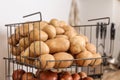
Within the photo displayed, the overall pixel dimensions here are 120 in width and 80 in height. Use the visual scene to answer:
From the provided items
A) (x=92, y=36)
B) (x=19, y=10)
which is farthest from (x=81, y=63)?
(x=92, y=36)

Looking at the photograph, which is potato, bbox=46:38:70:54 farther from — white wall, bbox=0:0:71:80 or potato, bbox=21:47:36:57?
white wall, bbox=0:0:71:80

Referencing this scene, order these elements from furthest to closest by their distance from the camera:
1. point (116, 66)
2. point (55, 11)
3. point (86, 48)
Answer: point (116, 66) < point (55, 11) < point (86, 48)

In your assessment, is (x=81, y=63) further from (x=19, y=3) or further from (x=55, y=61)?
(x=19, y=3)

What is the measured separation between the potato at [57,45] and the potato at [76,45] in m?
0.02

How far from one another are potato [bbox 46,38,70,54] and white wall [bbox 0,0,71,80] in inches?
11.2

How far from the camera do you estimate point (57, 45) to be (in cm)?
69

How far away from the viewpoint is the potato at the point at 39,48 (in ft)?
2.15

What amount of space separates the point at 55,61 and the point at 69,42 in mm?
93

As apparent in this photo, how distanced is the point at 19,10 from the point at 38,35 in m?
0.33

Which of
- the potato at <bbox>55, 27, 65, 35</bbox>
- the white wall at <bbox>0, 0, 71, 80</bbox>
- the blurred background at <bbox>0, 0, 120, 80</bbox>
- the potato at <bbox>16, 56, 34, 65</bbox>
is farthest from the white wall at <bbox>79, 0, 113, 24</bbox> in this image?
the potato at <bbox>16, 56, 34, 65</bbox>

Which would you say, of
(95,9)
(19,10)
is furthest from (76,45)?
(95,9)

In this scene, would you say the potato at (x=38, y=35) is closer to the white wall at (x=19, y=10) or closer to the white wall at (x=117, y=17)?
the white wall at (x=19, y=10)

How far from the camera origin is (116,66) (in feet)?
4.85

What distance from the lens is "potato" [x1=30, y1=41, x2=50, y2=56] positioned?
66 centimetres
